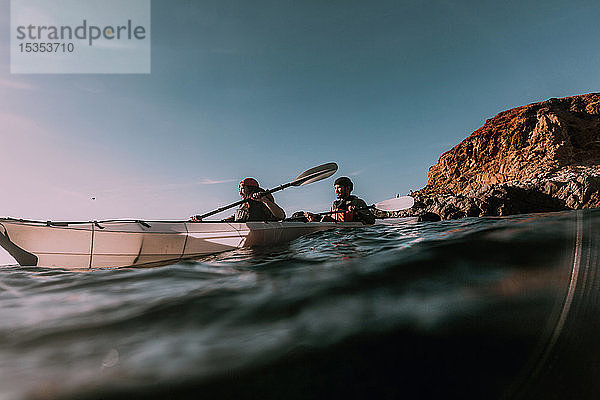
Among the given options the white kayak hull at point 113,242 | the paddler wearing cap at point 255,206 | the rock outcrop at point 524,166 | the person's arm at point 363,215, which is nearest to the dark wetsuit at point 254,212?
Result: the paddler wearing cap at point 255,206

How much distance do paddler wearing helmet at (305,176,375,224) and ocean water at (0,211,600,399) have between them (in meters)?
6.02

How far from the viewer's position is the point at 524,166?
27906mm

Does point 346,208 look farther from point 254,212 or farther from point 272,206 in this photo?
point 254,212

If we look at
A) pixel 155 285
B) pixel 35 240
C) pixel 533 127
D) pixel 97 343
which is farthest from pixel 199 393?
pixel 533 127

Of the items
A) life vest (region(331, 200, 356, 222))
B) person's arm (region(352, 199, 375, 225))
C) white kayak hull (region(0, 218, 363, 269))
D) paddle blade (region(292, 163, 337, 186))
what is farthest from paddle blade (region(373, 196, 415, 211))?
white kayak hull (region(0, 218, 363, 269))

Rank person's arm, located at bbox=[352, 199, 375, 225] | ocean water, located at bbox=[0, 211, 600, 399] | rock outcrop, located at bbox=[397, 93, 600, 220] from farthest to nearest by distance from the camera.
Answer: rock outcrop, located at bbox=[397, 93, 600, 220]
person's arm, located at bbox=[352, 199, 375, 225]
ocean water, located at bbox=[0, 211, 600, 399]

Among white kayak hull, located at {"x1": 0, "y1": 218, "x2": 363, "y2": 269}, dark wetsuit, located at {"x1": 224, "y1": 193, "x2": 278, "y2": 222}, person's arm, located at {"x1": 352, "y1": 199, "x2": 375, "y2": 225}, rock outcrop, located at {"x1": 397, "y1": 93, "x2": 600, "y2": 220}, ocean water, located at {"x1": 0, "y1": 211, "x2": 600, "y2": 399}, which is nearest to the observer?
ocean water, located at {"x1": 0, "y1": 211, "x2": 600, "y2": 399}

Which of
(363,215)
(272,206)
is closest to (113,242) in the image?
(272,206)

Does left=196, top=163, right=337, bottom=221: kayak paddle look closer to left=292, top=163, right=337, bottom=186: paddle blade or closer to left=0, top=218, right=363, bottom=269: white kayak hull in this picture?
left=292, top=163, right=337, bottom=186: paddle blade

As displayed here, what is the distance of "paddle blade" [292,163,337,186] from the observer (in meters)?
9.09

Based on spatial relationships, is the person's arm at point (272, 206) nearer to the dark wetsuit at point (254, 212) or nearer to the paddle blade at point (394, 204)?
the dark wetsuit at point (254, 212)

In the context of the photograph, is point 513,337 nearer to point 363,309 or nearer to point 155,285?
point 363,309

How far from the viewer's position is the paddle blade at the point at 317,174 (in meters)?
9.09

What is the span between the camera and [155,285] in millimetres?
2391
